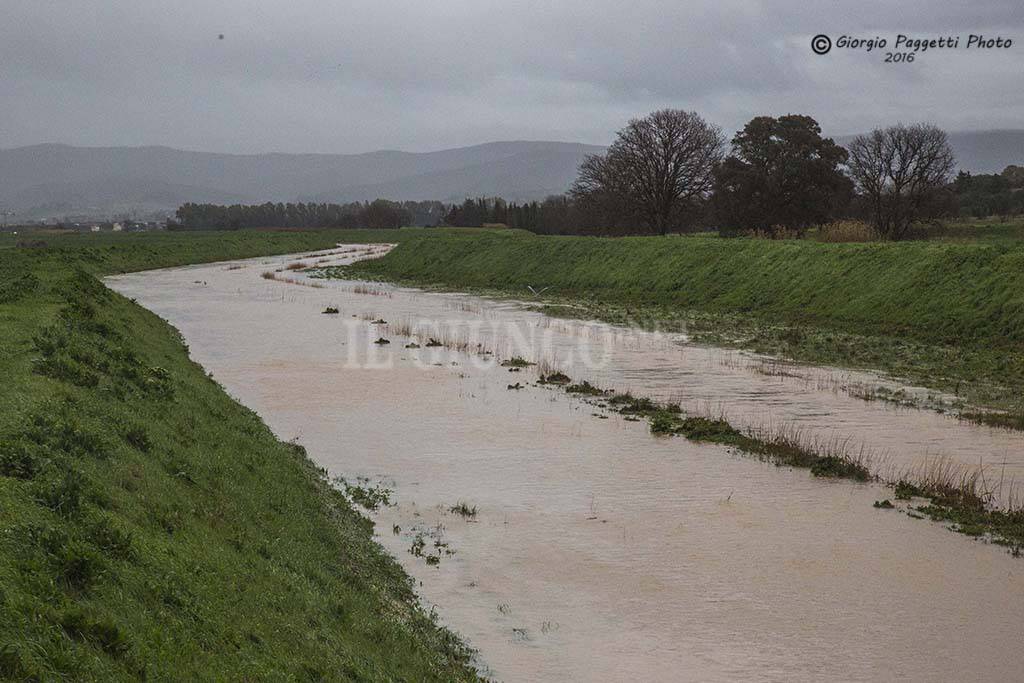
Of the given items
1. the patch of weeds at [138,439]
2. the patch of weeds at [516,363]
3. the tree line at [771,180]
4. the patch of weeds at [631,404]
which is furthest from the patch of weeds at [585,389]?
the tree line at [771,180]

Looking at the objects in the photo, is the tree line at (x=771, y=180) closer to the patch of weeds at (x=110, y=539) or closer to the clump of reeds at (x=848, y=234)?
the clump of reeds at (x=848, y=234)

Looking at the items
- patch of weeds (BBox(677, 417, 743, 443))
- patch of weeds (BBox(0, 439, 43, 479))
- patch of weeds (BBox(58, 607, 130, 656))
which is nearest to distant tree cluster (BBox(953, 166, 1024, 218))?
patch of weeds (BBox(677, 417, 743, 443))

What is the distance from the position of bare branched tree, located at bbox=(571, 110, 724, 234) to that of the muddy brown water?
5899cm

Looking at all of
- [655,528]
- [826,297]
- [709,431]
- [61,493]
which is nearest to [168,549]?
[61,493]

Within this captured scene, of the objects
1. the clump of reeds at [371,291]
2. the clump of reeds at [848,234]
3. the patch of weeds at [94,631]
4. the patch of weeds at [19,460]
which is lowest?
the clump of reeds at [371,291]

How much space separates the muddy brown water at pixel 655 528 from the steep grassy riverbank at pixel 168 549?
3.90 ft

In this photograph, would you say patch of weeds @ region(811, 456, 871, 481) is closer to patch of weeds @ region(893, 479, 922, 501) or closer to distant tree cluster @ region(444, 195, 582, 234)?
patch of weeds @ region(893, 479, 922, 501)

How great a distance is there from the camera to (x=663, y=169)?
87875 millimetres

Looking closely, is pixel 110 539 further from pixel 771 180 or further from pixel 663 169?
pixel 663 169

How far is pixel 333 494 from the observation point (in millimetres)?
15898

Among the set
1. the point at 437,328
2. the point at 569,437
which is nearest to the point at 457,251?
the point at 437,328

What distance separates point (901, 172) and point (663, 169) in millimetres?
20357

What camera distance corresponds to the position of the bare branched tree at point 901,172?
72.9 meters

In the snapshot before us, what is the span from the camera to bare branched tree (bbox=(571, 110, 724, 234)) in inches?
3440
